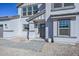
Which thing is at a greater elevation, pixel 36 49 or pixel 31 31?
pixel 31 31

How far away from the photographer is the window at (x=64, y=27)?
3754 mm

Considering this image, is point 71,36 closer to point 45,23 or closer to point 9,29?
point 45,23

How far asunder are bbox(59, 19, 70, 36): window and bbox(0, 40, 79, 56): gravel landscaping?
0.34 meters

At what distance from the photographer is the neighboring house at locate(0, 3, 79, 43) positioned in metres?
3.62

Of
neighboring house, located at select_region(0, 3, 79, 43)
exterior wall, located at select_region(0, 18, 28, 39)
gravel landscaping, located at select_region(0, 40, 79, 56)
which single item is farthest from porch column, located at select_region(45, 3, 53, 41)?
exterior wall, located at select_region(0, 18, 28, 39)

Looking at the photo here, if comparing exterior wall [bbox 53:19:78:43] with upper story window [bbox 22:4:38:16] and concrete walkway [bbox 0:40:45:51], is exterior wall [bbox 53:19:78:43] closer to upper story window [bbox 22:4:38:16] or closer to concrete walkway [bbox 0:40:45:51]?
concrete walkway [bbox 0:40:45:51]

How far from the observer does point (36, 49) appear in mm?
3480

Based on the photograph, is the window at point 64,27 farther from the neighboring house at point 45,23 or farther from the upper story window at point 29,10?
the upper story window at point 29,10

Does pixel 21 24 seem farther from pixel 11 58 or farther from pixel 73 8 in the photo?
Result: pixel 73 8

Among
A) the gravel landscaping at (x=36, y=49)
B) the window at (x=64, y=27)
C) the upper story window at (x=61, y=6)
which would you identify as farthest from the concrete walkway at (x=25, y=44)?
the upper story window at (x=61, y=6)

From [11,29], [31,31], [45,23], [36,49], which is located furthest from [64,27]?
[11,29]

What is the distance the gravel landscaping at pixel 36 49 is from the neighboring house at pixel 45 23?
12 cm

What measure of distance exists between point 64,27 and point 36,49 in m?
0.70

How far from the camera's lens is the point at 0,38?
141 inches
